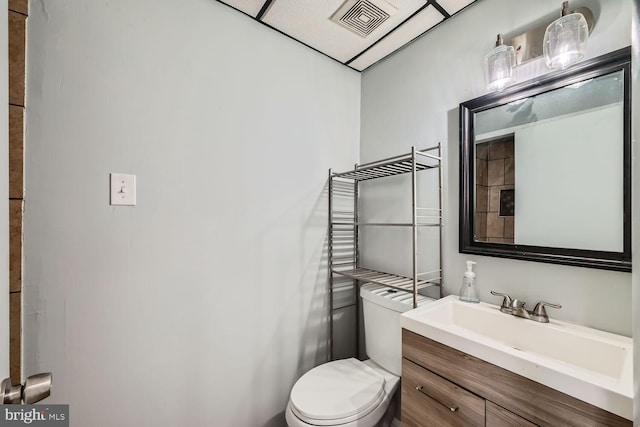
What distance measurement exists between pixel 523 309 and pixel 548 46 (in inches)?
38.8

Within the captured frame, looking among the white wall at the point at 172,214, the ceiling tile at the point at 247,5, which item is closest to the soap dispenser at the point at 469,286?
the white wall at the point at 172,214

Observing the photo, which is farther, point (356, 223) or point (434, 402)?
point (356, 223)

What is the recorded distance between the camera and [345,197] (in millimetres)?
1803

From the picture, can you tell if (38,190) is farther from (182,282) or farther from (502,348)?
(502,348)

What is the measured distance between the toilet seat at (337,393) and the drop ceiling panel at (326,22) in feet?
5.82

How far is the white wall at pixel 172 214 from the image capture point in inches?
37.6

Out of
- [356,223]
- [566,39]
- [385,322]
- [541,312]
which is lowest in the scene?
[385,322]

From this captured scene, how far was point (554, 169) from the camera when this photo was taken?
1.05 metres

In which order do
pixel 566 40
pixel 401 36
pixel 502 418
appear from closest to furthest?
pixel 502 418
pixel 566 40
pixel 401 36

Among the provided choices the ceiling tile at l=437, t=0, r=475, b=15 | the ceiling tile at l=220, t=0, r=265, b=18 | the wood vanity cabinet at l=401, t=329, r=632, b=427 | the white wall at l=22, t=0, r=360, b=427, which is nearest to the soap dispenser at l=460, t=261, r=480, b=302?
the wood vanity cabinet at l=401, t=329, r=632, b=427

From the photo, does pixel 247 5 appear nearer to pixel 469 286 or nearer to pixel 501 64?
pixel 501 64

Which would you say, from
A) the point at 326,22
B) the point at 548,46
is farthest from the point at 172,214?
the point at 548,46

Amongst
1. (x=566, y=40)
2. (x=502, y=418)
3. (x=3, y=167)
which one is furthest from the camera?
(x=566, y=40)

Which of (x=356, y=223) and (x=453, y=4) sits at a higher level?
(x=453, y=4)
